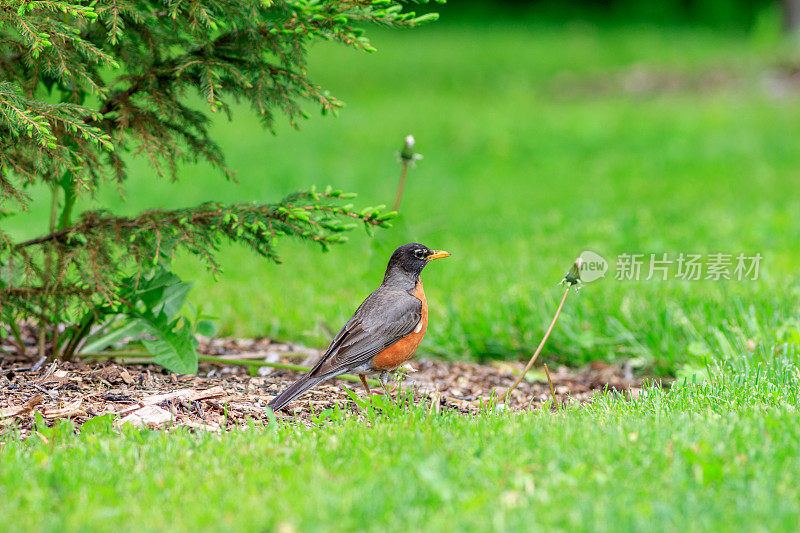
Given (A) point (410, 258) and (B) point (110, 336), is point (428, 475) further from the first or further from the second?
(B) point (110, 336)

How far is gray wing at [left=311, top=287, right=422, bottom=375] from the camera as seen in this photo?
4340 millimetres

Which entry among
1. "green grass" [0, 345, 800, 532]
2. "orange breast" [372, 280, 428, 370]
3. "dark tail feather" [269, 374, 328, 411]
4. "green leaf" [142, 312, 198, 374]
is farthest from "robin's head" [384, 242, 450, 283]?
"green leaf" [142, 312, 198, 374]

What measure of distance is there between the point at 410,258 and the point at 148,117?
63.8 inches

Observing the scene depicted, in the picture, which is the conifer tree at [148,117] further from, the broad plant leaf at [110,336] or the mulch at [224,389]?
the mulch at [224,389]

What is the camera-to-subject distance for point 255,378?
5055 mm

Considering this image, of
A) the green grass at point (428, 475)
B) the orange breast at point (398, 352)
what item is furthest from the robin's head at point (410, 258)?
the green grass at point (428, 475)

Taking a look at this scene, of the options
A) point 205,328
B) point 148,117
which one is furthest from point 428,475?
point 148,117

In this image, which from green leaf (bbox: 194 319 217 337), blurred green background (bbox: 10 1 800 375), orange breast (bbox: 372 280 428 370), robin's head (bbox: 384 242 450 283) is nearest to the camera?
orange breast (bbox: 372 280 428 370)

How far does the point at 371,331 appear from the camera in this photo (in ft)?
14.6

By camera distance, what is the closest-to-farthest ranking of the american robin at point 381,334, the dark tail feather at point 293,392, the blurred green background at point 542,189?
the dark tail feather at point 293,392, the american robin at point 381,334, the blurred green background at point 542,189

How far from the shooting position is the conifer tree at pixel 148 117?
13.8 feet

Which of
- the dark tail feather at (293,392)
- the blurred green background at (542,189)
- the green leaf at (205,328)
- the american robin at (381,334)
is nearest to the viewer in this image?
the dark tail feather at (293,392)

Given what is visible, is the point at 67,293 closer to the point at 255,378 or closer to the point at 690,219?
the point at 255,378

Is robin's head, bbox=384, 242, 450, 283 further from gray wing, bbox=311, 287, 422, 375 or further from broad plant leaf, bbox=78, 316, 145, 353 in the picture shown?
broad plant leaf, bbox=78, 316, 145, 353
